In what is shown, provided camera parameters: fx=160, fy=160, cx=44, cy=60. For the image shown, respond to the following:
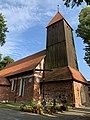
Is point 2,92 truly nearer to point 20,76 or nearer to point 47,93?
point 20,76

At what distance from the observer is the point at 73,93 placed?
2002 cm

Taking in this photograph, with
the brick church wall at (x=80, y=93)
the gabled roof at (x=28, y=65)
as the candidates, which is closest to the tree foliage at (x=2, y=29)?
the gabled roof at (x=28, y=65)

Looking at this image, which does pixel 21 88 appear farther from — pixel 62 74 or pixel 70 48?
pixel 70 48

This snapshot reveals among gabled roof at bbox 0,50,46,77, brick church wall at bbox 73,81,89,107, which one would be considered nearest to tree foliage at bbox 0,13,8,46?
gabled roof at bbox 0,50,46,77

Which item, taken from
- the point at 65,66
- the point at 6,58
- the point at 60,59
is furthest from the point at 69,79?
the point at 6,58

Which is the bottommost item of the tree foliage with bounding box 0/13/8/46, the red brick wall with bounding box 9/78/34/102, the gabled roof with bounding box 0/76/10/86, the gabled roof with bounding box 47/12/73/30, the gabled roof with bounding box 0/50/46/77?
the red brick wall with bounding box 9/78/34/102

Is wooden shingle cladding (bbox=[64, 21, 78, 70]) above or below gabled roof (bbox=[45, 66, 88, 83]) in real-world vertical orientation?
above

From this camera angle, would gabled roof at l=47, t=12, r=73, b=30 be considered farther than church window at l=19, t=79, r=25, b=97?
Yes

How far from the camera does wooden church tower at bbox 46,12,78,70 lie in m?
24.5

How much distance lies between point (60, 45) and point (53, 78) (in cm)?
607

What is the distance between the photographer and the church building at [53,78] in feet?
68.9

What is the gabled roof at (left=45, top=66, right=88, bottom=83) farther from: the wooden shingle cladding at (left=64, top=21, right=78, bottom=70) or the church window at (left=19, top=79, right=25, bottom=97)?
the church window at (left=19, top=79, right=25, bottom=97)

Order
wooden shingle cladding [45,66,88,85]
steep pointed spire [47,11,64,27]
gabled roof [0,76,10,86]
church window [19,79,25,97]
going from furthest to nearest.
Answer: steep pointed spire [47,11,64,27], gabled roof [0,76,10,86], church window [19,79,25,97], wooden shingle cladding [45,66,88,85]

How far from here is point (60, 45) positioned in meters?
25.8
